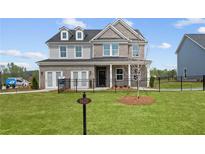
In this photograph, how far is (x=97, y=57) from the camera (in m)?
21.8

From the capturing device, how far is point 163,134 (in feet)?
23.4

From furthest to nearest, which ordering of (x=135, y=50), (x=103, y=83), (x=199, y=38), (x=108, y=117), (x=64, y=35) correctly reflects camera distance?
(x=199, y=38), (x=64, y=35), (x=135, y=50), (x=103, y=83), (x=108, y=117)

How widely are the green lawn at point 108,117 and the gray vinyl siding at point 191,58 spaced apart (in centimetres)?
1457

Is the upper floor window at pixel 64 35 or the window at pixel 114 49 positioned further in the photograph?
the upper floor window at pixel 64 35

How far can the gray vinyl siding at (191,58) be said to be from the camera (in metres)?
25.6

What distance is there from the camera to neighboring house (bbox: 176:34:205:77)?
25734mm

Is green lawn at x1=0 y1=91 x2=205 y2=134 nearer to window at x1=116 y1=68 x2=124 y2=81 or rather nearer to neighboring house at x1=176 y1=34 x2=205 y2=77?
window at x1=116 y1=68 x2=124 y2=81

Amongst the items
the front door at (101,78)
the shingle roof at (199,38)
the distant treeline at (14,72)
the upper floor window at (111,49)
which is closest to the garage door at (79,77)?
the front door at (101,78)

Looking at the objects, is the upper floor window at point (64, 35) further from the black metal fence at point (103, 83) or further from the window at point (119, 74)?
the window at point (119, 74)

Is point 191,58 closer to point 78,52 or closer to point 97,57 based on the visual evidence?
point 97,57

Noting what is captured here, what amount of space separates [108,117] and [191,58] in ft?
71.0

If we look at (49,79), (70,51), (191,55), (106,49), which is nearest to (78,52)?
(70,51)
